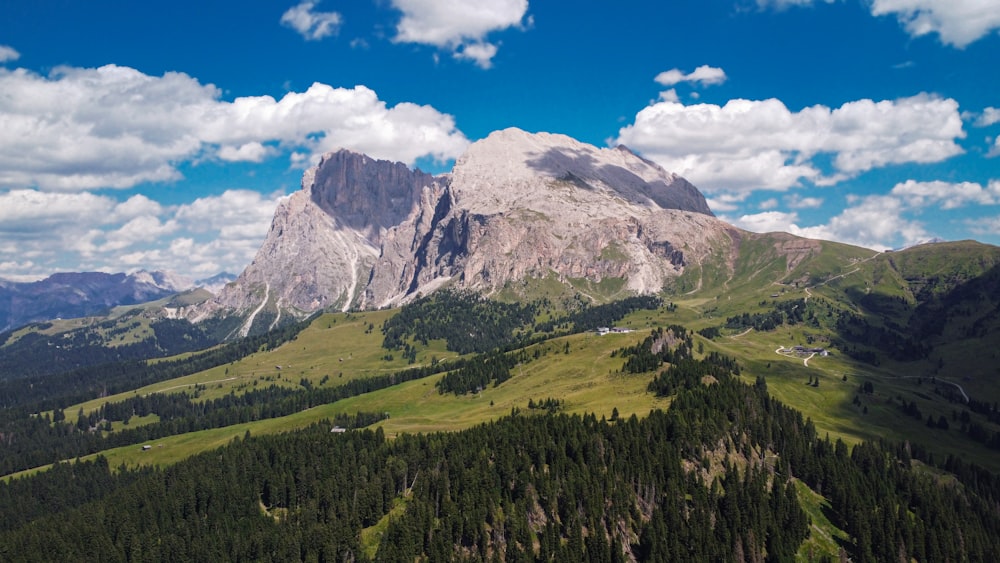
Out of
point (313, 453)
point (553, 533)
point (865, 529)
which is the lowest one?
point (865, 529)

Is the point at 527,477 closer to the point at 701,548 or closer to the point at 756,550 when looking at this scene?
the point at 701,548

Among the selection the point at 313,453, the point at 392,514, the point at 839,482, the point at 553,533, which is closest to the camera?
the point at 553,533

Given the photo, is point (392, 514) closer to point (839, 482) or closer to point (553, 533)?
point (553, 533)

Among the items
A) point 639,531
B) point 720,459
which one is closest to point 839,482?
point 720,459

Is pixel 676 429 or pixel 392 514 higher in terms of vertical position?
pixel 676 429

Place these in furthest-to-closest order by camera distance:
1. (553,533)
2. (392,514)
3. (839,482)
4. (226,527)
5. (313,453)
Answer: (313,453)
(839,482)
(226,527)
(392,514)
(553,533)

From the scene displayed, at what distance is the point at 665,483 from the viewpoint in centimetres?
16312

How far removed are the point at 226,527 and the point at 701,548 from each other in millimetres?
117858

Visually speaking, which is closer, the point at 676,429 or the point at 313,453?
the point at 676,429

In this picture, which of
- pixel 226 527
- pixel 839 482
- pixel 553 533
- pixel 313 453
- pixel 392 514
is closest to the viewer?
pixel 553 533

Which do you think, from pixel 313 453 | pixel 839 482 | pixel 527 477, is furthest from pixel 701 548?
pixel 313 453

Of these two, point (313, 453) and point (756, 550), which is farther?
point (313, 453)

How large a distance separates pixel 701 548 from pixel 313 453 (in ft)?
369

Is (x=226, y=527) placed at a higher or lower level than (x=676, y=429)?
lower
